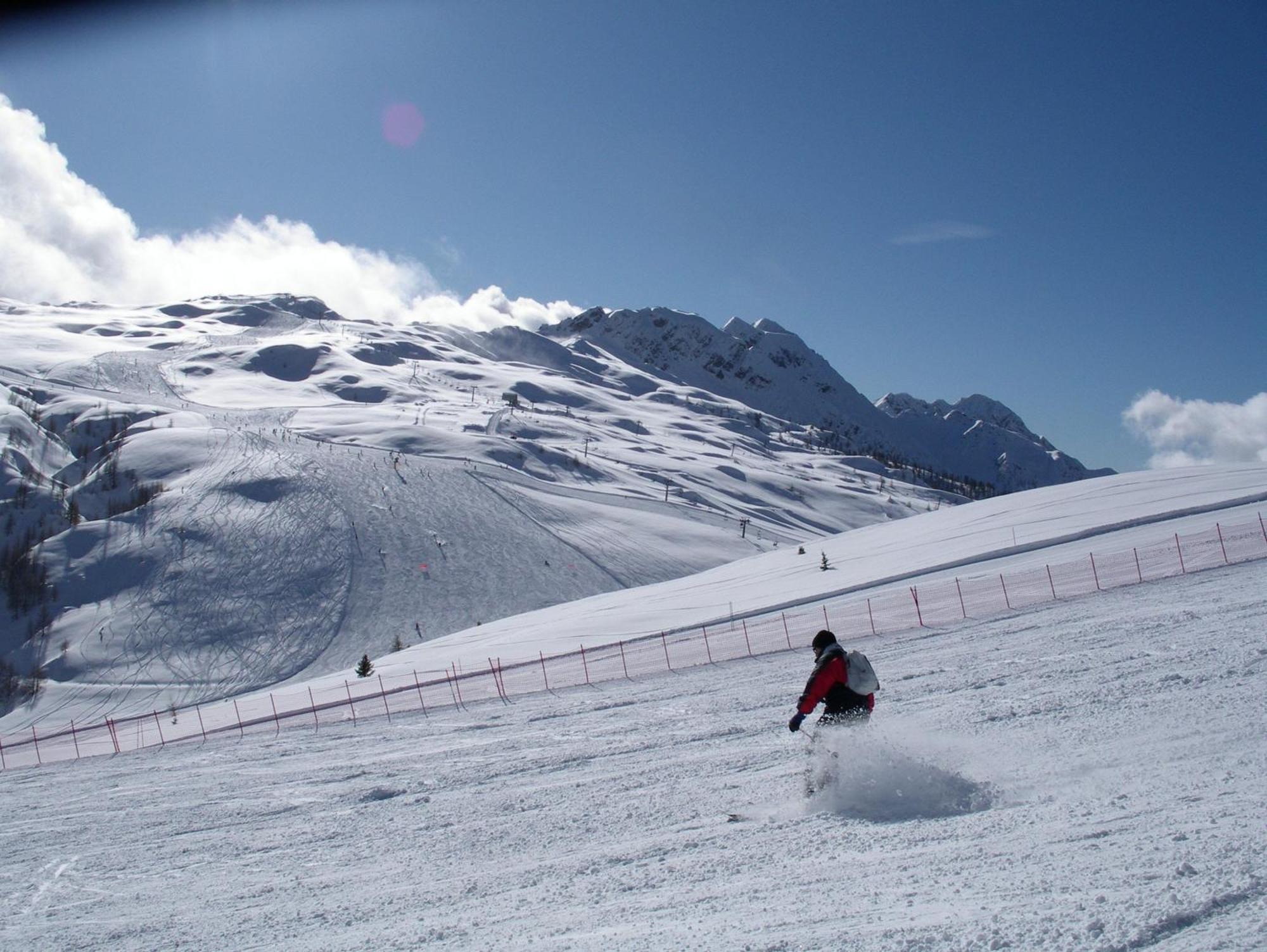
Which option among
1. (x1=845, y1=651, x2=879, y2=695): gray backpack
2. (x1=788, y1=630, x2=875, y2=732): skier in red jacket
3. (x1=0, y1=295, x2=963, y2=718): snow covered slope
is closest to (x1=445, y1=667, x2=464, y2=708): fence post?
(x1=788, y1=630, x2=875, y2=732): skier in red jacket

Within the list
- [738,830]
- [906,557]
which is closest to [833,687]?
[738,830]

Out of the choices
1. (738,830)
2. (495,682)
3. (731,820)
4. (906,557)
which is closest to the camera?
(738,830)

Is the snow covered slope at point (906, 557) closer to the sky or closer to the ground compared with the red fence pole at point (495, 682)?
closer to the ground

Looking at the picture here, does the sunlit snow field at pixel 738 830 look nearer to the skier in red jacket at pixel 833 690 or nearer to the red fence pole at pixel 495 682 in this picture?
the skier in red jacket at pixel 833 690

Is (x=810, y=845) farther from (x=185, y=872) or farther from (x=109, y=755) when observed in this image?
(x=109, y=755)

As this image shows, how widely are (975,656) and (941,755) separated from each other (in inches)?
284

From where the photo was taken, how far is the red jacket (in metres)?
7.27

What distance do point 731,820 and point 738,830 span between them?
0.32m

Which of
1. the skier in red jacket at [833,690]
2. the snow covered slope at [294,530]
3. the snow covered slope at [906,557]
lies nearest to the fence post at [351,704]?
the snow covered slope at [906,557]

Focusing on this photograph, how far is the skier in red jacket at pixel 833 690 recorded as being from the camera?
728 centimetres

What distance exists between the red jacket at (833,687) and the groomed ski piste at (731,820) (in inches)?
10.4

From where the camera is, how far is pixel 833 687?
7.36m

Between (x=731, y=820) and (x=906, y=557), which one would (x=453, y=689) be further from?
(x=906, y=557)

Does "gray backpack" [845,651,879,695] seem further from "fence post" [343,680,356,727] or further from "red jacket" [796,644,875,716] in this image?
"fence post" [343,680,356,727]
